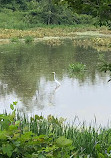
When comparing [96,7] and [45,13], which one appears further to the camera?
[45,13]

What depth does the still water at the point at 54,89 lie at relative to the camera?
9.30m

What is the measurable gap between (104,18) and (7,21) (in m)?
37.8

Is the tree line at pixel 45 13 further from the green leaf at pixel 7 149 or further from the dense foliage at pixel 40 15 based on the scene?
the green leaf at pixel 7 149

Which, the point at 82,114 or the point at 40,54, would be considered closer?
the point at 82,114

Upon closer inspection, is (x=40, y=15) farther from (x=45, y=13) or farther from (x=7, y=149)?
(x=7, y=149)

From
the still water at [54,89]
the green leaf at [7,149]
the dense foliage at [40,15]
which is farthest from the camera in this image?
the dense foliage at [40,15]

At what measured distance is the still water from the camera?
930 cm

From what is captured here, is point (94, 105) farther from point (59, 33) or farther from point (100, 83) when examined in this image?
point (59, 33)

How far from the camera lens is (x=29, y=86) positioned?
12.3 meters

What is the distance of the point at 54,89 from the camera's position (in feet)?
38.8

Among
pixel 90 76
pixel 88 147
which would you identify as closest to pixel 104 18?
pixel 88 147

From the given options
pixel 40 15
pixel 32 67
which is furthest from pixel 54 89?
pixel 40 15

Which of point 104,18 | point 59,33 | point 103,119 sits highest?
point 59,33

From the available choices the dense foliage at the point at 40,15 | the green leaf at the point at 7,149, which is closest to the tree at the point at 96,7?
the green leaf at the point at 7,149
